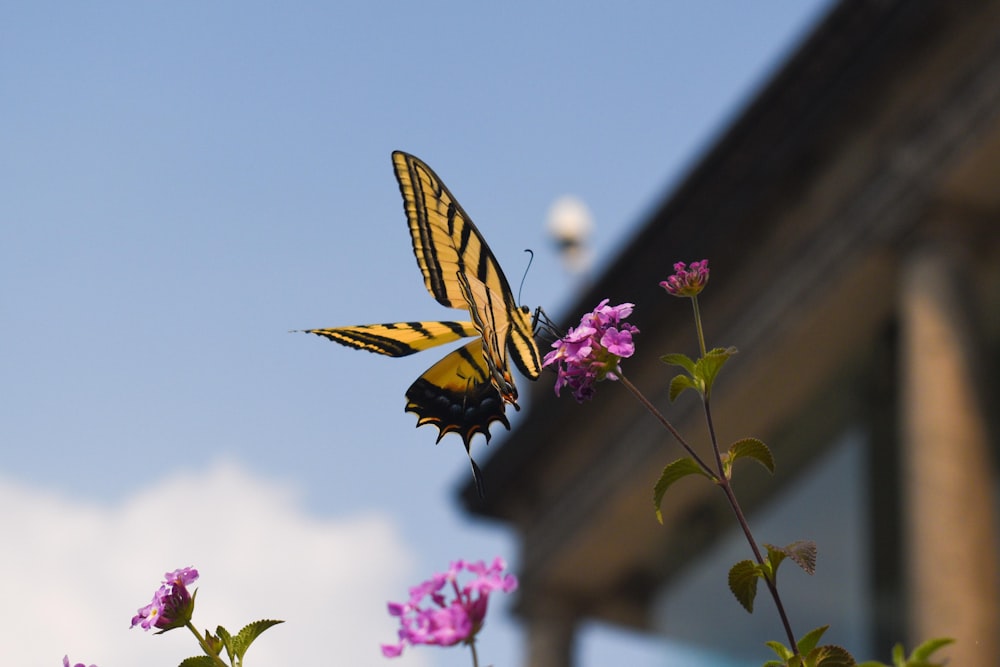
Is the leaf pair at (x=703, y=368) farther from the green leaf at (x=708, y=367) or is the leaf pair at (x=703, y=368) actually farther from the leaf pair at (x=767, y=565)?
the leaf pair at (x=767, y=565)

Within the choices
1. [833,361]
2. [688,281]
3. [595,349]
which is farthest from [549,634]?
[595,349]

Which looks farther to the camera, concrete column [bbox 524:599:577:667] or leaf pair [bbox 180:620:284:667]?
concrete column [bbox 524:599:577:667]

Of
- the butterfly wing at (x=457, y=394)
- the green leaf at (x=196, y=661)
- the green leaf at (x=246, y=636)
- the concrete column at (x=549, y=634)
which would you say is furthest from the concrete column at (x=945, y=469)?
the concrete column at (x=549, y=634)

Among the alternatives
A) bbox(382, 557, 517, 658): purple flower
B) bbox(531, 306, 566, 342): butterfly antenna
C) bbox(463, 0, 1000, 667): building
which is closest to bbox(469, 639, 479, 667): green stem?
bbox(382, 557, 517, 658): purple flower

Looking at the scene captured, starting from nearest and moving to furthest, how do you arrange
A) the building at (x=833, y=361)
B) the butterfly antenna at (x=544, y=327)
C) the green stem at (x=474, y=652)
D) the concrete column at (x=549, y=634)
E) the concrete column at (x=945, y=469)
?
1. the green stem at (x=474, y=652)
2. the butterfly antenna at (x=544, y=327)
3. the concrete column at (x=945, y=469)
4. the building at (x=833, y=361)
5. the concrete column at (x=549, y=634)

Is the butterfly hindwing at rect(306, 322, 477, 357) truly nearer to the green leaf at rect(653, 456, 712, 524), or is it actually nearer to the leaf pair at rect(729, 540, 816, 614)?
the green leaf at rect(653, 456, 712, 524)

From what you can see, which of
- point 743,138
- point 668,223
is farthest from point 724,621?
point 743,138
